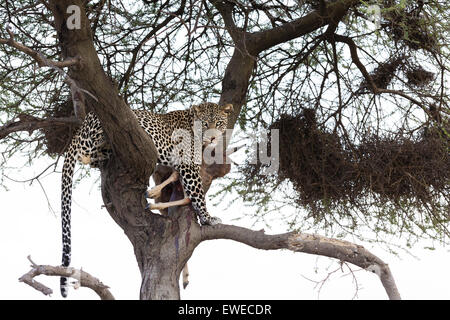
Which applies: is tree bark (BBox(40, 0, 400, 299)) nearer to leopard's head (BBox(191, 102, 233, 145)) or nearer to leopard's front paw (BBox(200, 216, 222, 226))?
leopard's front paw (BBox(200, 216, 222, 226))

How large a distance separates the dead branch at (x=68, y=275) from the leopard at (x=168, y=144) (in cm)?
45

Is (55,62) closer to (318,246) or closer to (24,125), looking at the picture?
(24,125)

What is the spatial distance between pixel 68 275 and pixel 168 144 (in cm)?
144

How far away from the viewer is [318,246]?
5242mm

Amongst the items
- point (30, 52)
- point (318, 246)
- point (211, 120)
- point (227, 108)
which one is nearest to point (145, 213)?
point (211, 120)

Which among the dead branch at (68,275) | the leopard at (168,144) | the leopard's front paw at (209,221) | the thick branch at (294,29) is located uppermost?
the thick branch at (294,29)

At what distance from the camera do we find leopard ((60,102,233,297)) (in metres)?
5.17

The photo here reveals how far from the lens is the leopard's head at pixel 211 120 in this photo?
5.58 metres

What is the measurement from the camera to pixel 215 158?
19.0 ft

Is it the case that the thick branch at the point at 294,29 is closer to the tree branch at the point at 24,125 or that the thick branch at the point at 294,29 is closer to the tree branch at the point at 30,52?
the tree branch at the point at 24,125

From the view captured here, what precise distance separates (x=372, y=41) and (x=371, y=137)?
0.93 m

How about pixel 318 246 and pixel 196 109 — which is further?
pixel 196 109

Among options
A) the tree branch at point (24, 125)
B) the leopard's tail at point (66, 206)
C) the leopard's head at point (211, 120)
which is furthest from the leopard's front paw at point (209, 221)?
the tree branch at point (24, 125)
